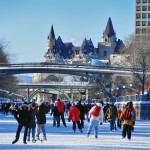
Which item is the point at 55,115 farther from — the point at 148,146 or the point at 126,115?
the point at 148,146

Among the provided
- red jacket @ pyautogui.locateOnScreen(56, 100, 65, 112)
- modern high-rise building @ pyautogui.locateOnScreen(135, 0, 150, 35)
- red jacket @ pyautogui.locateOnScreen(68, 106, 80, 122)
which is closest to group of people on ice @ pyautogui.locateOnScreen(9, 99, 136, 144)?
red jacket @ pyautogui.locateOnScreen(68, 106, 80, 122)

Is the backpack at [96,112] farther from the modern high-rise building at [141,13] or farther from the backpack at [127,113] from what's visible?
the modern high-rise building at [141,13]

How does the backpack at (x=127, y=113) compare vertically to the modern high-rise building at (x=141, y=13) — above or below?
below

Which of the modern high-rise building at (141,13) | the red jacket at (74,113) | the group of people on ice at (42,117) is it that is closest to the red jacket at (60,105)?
the group of people on ice at (42,117)

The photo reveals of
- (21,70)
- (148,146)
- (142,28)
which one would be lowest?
(148,146)

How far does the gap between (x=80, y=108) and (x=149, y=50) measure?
52628 millimetres

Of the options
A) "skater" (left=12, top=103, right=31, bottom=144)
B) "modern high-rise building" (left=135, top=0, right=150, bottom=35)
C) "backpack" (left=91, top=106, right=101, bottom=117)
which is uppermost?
"modern high-rise building" (left=135, top=0, right=150, bottom=35)

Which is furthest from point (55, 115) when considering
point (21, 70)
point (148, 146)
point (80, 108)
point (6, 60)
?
point (6, 60)

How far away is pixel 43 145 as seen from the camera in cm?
2119

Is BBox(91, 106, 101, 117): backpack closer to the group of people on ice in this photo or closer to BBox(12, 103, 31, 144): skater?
the group of people on ice

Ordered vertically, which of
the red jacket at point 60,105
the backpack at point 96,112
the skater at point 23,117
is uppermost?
the red jacket at point 60,105

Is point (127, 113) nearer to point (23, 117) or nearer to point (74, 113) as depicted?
point (23, 117)

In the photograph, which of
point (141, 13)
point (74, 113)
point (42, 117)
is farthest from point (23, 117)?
point (141, 13)

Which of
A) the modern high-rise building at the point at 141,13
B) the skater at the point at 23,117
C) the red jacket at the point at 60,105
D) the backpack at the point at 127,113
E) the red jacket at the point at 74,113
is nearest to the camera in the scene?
the skater at the point at 23,117
